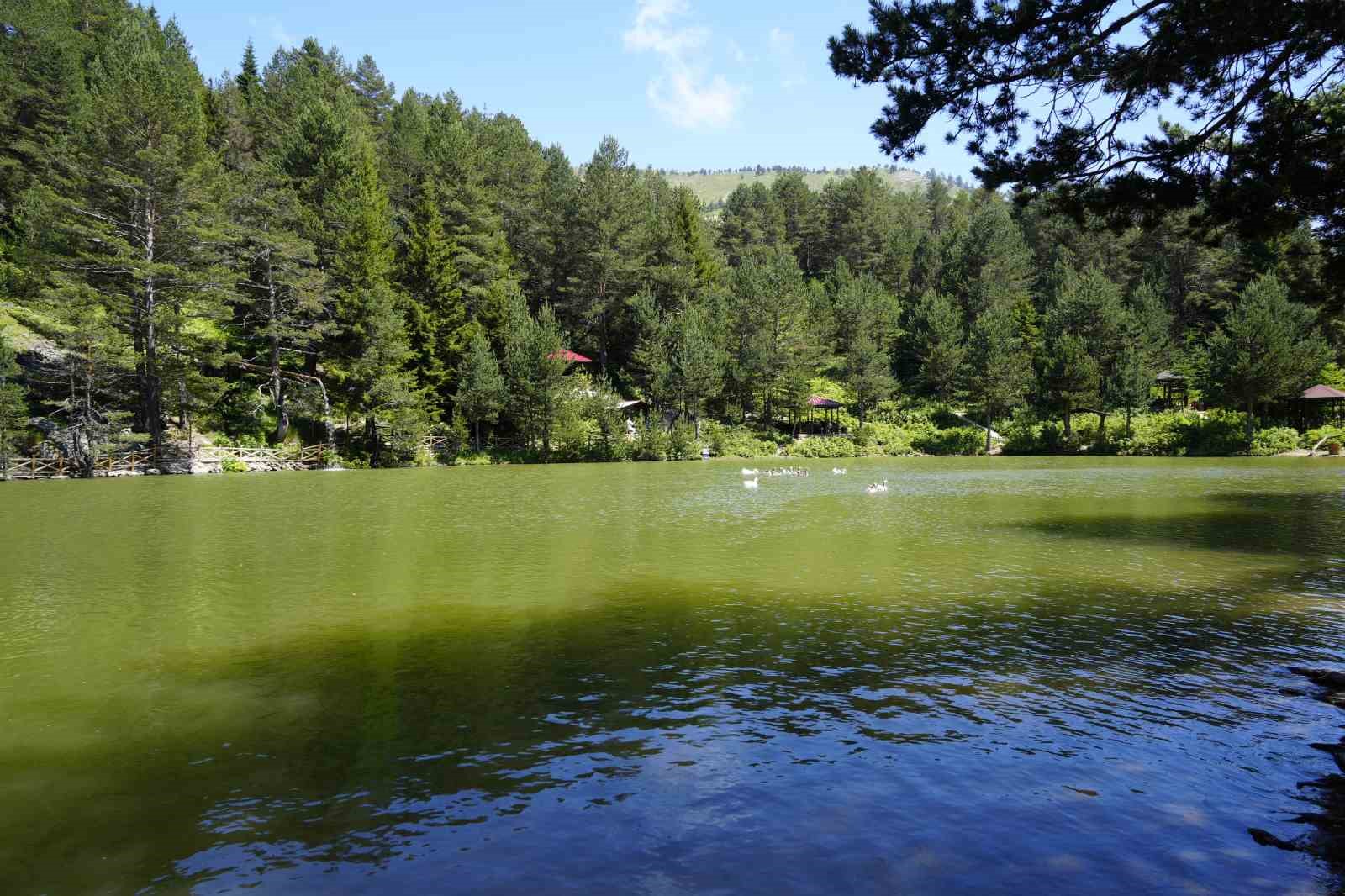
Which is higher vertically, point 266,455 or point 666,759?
point 266,455

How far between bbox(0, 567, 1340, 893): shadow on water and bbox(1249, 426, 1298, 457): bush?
5293cm

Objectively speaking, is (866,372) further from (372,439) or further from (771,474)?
(372,439)

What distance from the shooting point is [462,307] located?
186 ft

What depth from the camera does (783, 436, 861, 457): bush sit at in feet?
202

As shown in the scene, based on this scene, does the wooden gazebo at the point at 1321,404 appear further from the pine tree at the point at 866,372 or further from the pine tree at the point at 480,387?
the pine tree at the point at 480,387

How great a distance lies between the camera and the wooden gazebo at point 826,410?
214 ft

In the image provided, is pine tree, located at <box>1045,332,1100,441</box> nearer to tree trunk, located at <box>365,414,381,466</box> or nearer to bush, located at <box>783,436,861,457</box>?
bush, located at <box>783,436,861,457</box>

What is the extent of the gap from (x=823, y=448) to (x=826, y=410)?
9506mm

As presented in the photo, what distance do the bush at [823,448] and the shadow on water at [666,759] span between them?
50.1 meters

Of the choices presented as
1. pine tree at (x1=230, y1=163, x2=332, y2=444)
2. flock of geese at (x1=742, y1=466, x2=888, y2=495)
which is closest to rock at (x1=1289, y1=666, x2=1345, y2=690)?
flock of geese at (x1=742, y1=466, x2=888, y2=495)

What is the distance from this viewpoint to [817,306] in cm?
7144

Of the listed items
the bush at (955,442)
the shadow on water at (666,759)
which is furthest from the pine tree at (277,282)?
the bush at (955,442)

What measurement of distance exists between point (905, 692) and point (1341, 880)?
4162 millimetres

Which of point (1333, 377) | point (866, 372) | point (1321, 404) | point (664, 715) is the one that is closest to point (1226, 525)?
point (664, 715)
